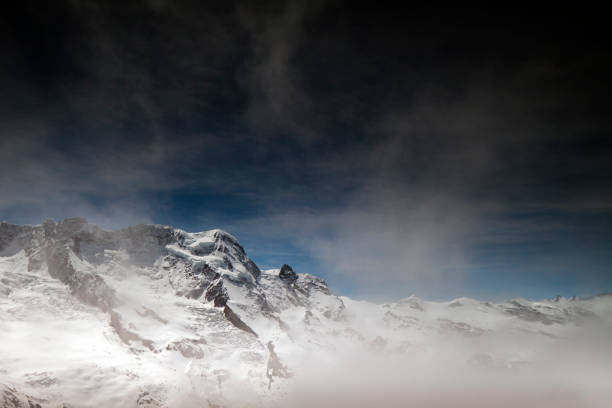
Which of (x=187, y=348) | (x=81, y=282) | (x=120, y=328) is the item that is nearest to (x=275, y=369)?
(x=187, y=348)

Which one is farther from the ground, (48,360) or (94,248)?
(94,248)

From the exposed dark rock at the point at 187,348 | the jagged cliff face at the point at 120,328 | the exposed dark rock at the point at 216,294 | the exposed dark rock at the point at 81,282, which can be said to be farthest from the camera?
the exposed dark rock at the point at 216,294

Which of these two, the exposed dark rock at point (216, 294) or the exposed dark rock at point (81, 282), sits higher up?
the exposed dark rock at point (216, 294)

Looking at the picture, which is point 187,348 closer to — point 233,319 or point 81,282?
point 233,319

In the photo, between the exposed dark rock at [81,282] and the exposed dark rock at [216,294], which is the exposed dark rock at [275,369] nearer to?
the exposed dark rock at [216,294]

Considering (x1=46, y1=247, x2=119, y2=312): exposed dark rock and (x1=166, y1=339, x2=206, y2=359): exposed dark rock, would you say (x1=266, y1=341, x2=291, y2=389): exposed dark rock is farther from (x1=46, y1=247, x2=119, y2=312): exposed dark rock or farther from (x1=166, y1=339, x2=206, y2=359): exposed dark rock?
(x1=46, y1=247, x2=119, y2=312): exposed dark rock

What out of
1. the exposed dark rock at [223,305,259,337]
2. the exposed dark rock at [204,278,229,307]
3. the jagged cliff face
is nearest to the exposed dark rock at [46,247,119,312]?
the jagged cliff face

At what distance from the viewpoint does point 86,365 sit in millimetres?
99438

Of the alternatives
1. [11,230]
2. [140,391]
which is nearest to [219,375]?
[140,391]

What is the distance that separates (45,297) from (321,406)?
127 meters

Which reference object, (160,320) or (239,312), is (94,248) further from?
(239,312)

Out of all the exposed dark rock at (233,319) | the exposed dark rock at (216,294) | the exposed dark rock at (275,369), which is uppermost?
the exposed dark rock at (216,294)

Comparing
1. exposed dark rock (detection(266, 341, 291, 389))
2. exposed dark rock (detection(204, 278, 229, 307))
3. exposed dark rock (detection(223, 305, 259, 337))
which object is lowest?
exposed dark rock (detection(266, 341, 291, 389))

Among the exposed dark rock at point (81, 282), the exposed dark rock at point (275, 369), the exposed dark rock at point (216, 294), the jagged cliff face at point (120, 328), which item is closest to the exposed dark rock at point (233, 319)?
the jagged cliff face at point (120, 328)
